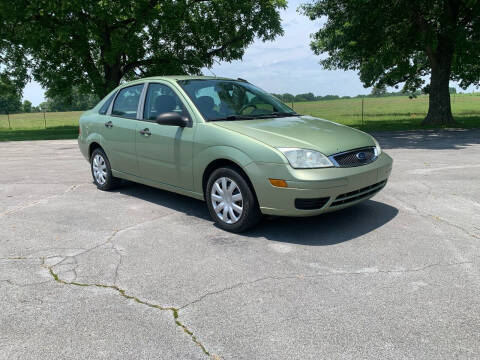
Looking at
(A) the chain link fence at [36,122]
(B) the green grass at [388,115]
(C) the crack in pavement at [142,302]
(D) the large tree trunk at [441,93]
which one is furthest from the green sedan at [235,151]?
(A) the chain link fence at [36,122]

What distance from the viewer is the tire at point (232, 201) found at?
4.48 metres

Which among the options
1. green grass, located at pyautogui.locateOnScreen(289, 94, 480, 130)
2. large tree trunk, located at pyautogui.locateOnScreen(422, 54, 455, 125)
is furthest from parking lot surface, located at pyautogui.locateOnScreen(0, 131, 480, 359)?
green grass, located at pyautogui.locateOnScreen(289, 94, 480, 130)

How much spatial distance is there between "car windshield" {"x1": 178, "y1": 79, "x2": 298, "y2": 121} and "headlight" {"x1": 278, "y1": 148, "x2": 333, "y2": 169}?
1107mm

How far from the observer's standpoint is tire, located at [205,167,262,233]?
14.7 ft

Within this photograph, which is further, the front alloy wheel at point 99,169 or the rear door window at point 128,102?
the front alloy wheel at point 99,169

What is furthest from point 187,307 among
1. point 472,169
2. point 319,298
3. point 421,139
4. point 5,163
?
point 421,139

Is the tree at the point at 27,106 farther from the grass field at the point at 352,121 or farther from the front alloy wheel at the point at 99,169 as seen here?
the front alloy wheel at the point at 99,169

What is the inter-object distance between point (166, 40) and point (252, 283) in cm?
2060

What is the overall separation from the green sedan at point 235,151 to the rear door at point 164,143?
0.04ft

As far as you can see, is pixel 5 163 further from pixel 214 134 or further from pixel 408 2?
A: pixel 408 2

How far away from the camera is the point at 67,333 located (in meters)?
2.76

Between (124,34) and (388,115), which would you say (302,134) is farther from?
(388,115)

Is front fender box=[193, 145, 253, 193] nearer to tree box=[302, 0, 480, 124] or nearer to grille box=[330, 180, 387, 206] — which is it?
grille box=[330, 180, 387, 206]

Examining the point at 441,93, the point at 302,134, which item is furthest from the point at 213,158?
the point at 441,93
